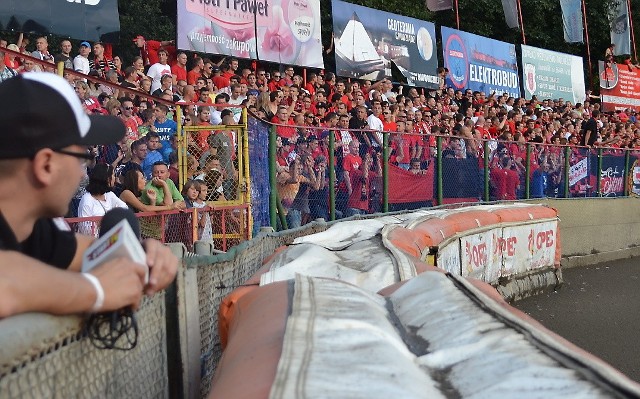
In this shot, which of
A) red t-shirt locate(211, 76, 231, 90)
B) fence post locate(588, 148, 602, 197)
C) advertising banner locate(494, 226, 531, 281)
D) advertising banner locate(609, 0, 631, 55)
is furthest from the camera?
advertising banner locate(609, 0, 631, 55)

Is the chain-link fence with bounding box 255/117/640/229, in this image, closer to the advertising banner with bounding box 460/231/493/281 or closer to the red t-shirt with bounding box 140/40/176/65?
the advertising banner with bounding box 460/231/493/281

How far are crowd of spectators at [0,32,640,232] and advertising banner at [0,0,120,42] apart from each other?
14.4 inches

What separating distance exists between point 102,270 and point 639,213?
56.4ft

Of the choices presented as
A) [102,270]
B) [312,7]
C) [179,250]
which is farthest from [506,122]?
[102,270]

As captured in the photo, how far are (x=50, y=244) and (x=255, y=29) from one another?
13.1 metres

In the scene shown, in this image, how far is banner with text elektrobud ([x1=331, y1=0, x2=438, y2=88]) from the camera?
698 inches

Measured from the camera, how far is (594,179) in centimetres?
1731

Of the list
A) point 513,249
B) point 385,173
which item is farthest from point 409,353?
point 513,249

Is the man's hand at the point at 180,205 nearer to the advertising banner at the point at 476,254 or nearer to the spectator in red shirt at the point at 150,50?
the advertising banner at the point at 476,254

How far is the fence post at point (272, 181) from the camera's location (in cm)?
920

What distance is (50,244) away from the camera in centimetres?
235

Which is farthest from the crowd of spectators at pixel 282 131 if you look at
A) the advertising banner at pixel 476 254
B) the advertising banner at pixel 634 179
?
the advertising banner at pixel 634 179

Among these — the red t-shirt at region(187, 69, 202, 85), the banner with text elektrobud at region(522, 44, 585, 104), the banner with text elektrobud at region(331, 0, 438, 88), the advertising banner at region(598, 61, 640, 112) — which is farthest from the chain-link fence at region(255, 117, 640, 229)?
the advertising banner at region(598, 61, 640, 112)

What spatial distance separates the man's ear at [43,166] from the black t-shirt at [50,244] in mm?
244
